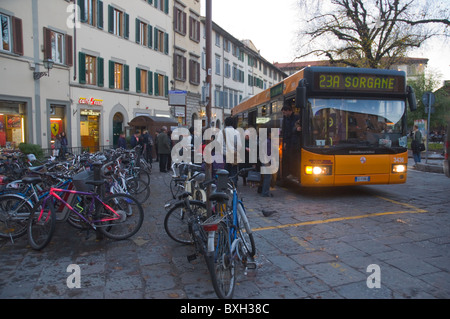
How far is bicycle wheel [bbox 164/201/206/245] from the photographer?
15.0ft

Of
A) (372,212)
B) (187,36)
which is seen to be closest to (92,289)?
(372,212)

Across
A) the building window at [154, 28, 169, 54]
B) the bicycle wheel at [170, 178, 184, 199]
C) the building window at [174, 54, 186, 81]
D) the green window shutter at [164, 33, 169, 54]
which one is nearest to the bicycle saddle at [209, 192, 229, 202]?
the bicycle wheel at [170, 178, 184, 199]

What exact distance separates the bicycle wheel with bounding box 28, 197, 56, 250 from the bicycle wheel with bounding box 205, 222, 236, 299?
8.31 feet

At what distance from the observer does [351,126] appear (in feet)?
25.2

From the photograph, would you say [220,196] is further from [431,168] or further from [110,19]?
[110,19]

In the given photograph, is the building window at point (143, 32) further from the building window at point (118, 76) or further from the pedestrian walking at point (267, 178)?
the pedestrian walking at point (267, 178)

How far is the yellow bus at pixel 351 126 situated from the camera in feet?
25.0

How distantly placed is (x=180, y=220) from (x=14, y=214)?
2.41 m

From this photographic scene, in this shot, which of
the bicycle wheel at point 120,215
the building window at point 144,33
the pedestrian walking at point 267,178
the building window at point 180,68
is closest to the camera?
the bicycle wheel at point 120,215

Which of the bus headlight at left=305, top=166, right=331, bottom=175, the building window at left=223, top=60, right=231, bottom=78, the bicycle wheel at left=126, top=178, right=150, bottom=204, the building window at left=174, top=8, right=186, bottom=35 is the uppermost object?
the building window at left=174, top=8, right=186, bottom=35

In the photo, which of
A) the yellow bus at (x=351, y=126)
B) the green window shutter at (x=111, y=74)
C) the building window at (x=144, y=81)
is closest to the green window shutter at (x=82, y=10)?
the green window shutter at (x=111, y=74)

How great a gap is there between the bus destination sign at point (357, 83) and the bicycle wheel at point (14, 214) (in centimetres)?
582

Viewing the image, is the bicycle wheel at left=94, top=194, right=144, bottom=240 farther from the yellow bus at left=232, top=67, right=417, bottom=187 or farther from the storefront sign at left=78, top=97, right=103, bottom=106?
the storefront sign at left=78, top=97, right=103, bottom=106
